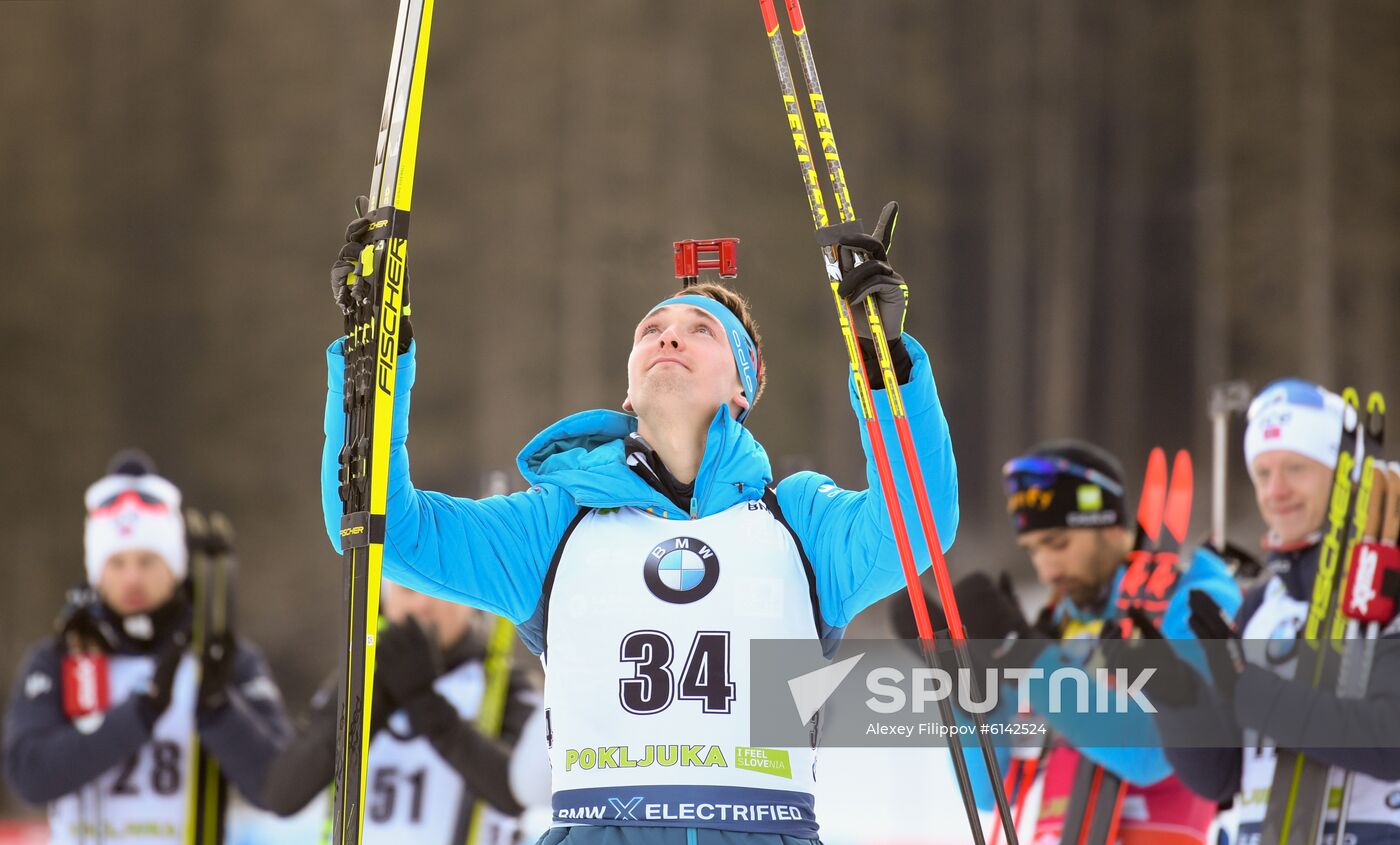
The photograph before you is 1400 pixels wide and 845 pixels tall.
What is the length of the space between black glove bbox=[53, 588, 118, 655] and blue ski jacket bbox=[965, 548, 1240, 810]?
2089 millimetres

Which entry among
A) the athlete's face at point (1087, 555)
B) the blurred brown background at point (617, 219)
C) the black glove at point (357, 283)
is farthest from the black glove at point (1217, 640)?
the blurred brown background at point (617, 219)

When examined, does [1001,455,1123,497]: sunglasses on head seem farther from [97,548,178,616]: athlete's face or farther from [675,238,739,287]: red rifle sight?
[97,548,178,616]: athlete's face

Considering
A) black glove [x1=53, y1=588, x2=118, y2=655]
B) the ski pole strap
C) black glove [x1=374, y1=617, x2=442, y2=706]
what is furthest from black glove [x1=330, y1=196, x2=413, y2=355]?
black glove [x1=53, y1=588, x2=118, y2=655]

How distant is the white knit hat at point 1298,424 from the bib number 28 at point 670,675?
1766 mm

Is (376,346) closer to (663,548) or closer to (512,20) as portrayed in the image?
(663,548)

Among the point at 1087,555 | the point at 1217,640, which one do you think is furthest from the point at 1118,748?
the point at 1087,555

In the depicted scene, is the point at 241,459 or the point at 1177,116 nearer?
the point at 1177,116

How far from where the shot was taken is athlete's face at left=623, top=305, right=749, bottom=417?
2133mm

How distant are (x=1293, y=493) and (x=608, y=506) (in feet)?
5.77

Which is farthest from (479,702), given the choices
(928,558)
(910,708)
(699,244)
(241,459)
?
(241,459)

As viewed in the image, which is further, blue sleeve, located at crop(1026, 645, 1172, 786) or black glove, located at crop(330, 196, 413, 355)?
blue sleeve, located at crop(1026, 645, 1172, 786)

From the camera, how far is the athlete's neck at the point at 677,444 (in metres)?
2.16

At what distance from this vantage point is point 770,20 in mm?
2209

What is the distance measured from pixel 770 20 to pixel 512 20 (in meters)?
8.86
